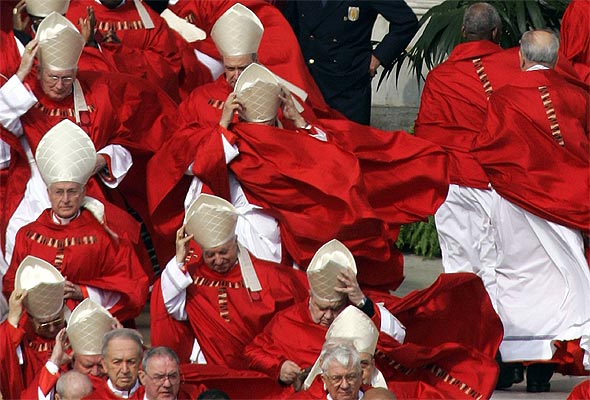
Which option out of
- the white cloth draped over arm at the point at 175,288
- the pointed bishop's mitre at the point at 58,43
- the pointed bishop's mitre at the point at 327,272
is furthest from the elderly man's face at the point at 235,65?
the pointed bishop's mitre at the point at 327,272

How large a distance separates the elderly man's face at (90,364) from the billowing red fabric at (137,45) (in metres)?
2.67

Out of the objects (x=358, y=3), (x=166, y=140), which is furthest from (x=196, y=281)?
(x=358, y=3)

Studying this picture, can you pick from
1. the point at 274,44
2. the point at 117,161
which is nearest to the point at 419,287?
the point at 274,44

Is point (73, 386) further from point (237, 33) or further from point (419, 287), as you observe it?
point (419, 287)

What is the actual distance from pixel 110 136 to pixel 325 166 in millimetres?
1291

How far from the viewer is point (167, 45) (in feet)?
44.8

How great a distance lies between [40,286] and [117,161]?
151 cm

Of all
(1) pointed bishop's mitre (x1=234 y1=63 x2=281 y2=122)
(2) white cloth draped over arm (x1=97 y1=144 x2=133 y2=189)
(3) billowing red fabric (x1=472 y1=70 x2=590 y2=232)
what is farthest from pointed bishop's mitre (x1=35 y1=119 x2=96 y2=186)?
(3) billowing red fabric (x1=472 y1=70 x2=590 y2=232)

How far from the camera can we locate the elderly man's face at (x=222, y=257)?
1159cm

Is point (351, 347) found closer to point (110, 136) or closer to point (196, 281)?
point (196, 281)

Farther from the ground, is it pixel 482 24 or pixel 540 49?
pixel 540 49

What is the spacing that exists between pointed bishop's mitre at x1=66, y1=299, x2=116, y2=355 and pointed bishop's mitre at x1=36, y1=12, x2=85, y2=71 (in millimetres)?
1734

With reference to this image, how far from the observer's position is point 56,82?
12414 millimetres

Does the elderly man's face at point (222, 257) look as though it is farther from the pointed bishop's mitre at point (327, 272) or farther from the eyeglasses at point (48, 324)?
the eyeglasses at point (48, 324)
